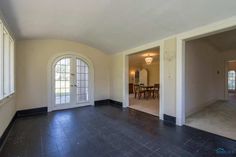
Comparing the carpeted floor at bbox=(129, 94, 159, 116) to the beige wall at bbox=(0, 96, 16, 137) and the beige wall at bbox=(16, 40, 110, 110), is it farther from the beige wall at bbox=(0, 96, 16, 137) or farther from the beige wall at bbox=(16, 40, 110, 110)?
the beige wall at bbox=(0, 96, 16, 137)

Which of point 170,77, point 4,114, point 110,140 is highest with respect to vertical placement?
point 170,77

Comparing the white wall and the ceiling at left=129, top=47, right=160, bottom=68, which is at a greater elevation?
the ceiling at left=129, top=47, right=160, bottom=68

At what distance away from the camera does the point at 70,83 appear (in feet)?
17.6

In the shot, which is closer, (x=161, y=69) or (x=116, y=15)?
(x=116, y=15)

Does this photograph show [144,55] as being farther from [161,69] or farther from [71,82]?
[71,82]

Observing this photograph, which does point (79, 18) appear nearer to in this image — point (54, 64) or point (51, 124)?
point (54, 64)

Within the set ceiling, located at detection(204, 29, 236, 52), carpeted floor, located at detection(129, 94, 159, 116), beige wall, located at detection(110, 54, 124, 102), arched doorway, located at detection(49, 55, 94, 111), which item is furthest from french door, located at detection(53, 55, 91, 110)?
ceiling, located at detection(204, 29, 236, 52)

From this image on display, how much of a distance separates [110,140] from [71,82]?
3.40 metres

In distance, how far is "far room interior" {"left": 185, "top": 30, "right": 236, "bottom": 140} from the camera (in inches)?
141

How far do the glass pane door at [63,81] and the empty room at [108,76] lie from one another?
4 centimetres

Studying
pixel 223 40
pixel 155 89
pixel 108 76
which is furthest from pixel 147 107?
pixel 223 40

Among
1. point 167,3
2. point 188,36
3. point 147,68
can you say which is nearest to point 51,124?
point 167,3

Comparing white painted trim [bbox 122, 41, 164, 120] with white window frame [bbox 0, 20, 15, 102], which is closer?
white window frame [bbox 0, 20, 15, 102]

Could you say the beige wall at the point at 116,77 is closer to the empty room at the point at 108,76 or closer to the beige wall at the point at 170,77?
the empty room at the point at 108,76
